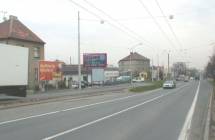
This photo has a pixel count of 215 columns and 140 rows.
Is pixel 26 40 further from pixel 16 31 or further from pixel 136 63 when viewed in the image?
pixel 136 63

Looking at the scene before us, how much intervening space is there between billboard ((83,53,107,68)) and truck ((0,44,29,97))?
5548 centimetres

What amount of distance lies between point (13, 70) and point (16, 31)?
32.2m

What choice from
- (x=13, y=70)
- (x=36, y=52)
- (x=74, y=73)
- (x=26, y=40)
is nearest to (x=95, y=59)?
(x=74, y=73)

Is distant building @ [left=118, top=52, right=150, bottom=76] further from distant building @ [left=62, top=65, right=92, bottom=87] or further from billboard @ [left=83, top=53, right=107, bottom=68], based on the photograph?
billboard @ [left=83, top=53, right=107, bottom=68]

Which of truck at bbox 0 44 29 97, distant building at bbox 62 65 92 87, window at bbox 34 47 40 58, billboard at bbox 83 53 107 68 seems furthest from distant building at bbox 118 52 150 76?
truck at bbox 0 44 29 97

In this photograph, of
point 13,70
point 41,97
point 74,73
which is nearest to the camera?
point 13,70

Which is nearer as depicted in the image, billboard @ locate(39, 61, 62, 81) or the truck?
the truck

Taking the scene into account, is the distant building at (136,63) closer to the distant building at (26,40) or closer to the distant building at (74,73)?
the distant building at (74,73)

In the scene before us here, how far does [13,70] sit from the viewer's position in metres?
30.3

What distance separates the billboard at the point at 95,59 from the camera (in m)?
87.4

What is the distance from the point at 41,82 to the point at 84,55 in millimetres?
27561

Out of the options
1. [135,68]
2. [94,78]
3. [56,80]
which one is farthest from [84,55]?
[135,68]

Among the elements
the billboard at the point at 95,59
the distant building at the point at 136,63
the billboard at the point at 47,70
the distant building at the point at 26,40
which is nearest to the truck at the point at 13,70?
the billboard at the point at 47,70

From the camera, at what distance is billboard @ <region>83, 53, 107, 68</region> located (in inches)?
3442
